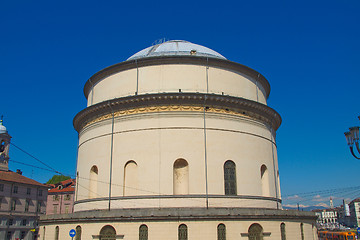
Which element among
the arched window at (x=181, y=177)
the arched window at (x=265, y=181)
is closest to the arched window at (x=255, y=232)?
the arched window at (x=265, y=181)

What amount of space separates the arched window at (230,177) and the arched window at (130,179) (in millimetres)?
5109

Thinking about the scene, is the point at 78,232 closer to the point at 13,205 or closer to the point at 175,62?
the point at 175,62

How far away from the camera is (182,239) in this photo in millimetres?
17578

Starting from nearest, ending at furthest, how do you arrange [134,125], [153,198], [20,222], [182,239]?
[182,239] → [153,198] → [134,125] → [20,222]

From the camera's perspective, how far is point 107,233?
18562 millimetres

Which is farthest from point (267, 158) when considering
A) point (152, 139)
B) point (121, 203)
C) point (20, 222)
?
point (20, 222)

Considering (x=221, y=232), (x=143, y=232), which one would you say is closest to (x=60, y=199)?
(x=143, y=232)

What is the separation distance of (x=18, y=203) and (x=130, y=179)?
1279 inches

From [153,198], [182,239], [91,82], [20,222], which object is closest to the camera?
[182,239]

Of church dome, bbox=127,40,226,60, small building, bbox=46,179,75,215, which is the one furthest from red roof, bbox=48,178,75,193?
church dome, bbox=127,40,226,60

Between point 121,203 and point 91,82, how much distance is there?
9.22 metres

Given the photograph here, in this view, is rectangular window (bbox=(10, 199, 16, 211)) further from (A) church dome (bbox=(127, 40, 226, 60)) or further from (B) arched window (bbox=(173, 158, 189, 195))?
(B) arched window (bbox=(173, 158, 189, 195))

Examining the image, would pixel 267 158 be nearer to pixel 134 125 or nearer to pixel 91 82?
pixel 134 125

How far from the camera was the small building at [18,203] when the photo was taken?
145 ft
